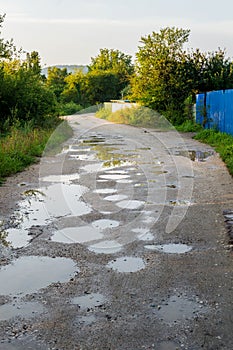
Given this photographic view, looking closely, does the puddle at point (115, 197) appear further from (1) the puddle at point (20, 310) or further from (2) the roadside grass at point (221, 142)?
(1) the puddle at point (20, 310)

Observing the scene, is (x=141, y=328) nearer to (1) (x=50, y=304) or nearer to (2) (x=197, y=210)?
(1) (x=50, y=304)

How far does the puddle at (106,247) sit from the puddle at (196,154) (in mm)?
7756

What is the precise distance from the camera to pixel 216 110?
66.2 ft

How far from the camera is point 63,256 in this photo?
17.8ft

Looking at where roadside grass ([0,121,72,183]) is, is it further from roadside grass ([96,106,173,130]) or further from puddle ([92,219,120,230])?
roadside grass ([96,106,173,130])

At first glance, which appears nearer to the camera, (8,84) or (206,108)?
(8,84)

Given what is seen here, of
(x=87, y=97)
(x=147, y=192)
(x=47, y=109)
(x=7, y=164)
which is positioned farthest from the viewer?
(x=87, y=97)

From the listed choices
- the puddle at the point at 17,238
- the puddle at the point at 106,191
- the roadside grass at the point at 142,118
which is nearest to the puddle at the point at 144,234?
the puddle at the point at 17,238

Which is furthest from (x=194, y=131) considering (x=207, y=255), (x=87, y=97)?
(x=87, y=97)

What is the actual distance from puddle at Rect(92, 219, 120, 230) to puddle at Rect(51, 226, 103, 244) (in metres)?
0.11

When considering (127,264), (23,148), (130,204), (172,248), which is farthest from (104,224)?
(23,148)

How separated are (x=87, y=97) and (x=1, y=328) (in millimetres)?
62463

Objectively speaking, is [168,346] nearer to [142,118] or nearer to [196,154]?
[196,154]

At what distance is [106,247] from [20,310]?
186 centimetres
